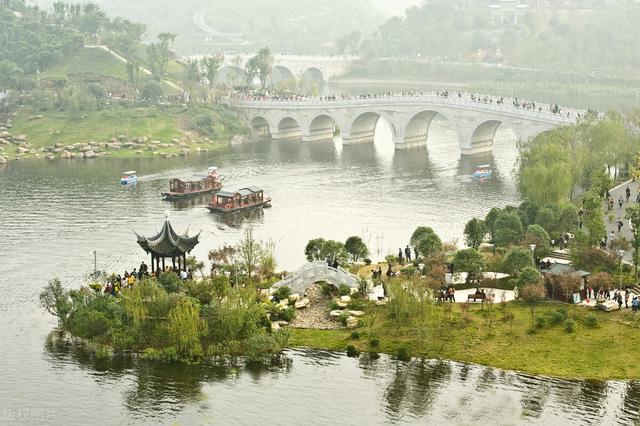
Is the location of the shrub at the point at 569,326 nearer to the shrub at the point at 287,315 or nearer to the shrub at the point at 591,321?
the shrub at the point at 591,321

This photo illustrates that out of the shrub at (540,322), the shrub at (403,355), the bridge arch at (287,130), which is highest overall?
the bridge arch at (287,130)

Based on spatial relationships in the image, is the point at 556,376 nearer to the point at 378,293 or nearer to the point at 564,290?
the point at 564,290

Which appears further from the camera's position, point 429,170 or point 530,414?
point 429,170

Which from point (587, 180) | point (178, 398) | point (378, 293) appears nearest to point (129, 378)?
point (178, 398)

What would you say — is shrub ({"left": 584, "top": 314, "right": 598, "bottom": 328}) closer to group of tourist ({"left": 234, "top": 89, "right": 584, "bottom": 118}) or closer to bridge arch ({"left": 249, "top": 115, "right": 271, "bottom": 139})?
group of tourist ({"left": 234, "top": 89, "right": 584, "bottom": 118})

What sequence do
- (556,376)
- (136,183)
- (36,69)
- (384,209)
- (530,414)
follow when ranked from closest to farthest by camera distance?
(530,414), (556,376), (384,209), (136,183), (36,69)

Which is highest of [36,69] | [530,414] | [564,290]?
[36,69]

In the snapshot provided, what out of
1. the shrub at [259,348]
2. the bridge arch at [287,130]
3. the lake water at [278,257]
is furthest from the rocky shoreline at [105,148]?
the shrub at [259,348]

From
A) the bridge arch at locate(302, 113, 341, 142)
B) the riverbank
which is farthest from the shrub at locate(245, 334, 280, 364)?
the bridge arch at locate(302, 113, 341, 142)
